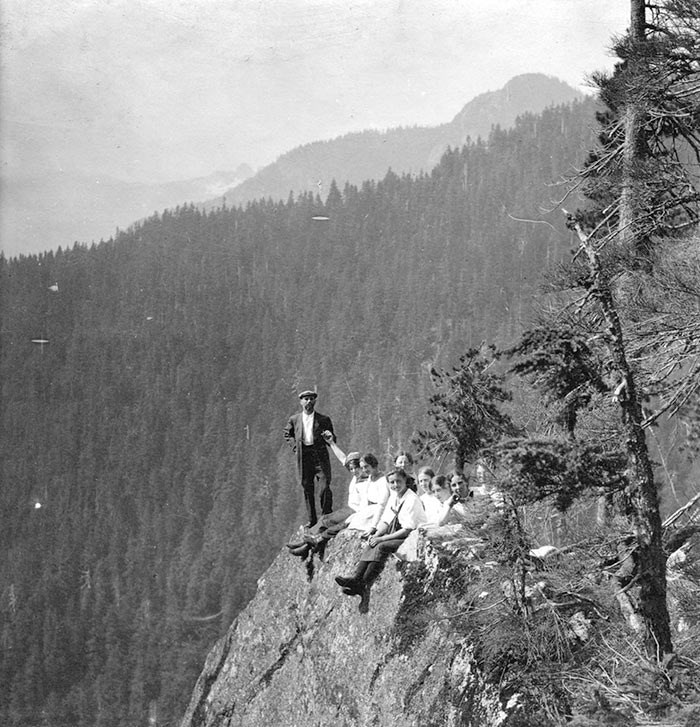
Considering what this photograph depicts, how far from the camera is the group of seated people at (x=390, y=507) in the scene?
984 centimetres

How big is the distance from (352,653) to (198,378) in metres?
154

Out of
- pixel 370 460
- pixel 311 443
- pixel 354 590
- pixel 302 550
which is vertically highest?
pixel 311 443

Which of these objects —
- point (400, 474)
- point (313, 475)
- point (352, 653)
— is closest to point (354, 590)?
point (352, 653)

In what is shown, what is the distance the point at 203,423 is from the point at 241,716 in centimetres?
14606

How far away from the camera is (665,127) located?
36.6 ft

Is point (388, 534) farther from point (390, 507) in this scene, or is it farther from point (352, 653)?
point (352, 653)

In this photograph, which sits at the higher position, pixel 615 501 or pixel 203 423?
pixel 203 423

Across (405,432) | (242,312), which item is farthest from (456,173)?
(405,432)

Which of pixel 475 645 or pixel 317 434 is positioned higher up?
pixel 317 434

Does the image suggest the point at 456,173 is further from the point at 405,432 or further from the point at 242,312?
the point at 405,432

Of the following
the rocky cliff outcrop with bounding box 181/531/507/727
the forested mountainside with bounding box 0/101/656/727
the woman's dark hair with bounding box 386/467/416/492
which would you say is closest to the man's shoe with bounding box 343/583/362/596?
the rocky cliff outcrop with bounding box 181/531/507/727

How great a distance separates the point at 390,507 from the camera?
10.1m

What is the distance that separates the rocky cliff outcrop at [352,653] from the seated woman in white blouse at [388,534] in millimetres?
154

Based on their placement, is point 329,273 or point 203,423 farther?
point 329,273
